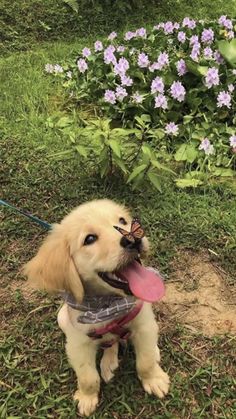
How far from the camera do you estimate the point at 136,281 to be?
99.5 inches

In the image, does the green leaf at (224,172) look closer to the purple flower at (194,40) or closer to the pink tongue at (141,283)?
the purple flower at (194,40)

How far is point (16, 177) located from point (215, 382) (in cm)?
245

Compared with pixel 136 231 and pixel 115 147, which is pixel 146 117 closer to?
pixel 115 147

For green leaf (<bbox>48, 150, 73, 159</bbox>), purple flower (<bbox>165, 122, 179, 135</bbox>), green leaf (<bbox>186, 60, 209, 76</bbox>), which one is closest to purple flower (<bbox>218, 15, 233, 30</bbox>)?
green leaf (<bbox>186, 60, 209, 76</bbox>)

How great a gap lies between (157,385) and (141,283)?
0.83 m

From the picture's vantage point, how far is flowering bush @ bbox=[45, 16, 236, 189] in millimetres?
4457

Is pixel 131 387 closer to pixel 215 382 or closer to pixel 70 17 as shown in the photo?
pixel 215 382

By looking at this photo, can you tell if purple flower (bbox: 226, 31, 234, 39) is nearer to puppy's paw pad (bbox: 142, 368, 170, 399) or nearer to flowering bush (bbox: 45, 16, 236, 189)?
flowering bush (bbox: 45, 16, 236, 189)

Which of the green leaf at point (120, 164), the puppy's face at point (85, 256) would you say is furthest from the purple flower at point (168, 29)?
the puppy's face at point (85, 256)

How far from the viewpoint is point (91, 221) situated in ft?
8.53

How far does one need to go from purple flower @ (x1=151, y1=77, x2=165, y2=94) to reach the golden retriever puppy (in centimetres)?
252

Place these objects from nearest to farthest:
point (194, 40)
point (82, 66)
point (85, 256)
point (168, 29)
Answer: point (85, 256) < point (194, 40) < point (82, 66) < point (168, 29)

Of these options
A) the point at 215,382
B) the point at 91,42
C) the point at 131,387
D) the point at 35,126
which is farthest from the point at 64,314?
the point at 91,42

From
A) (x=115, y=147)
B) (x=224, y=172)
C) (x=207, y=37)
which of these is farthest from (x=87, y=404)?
(x=207, y=37)
